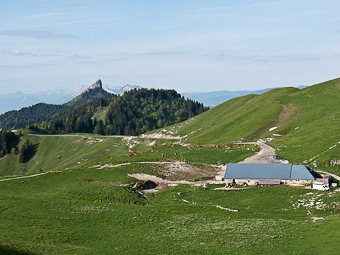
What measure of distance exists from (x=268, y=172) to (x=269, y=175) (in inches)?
53.4

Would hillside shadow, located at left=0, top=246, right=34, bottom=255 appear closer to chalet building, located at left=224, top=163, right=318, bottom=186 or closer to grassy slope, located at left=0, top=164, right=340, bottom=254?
grassy slope, located at left=0, top=164, right=340, bottom=254

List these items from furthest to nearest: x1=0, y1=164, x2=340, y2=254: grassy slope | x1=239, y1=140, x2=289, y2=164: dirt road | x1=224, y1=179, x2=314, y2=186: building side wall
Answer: x1=239, y1=140, x2=289, y2=164: dirt road → x1=224, y1=179, x2=314, y2=186: building side wall → x1=0, y1=164, x2=340, y2=254: grassy slope

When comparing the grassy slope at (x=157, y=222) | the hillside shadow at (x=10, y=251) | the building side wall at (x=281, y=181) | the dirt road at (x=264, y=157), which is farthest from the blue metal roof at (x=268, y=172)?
the hillside shadow at (x=10, y=251)

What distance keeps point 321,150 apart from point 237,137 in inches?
1911

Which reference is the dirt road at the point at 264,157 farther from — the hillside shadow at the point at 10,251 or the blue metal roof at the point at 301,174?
the hillside shadow at the point at 10,251

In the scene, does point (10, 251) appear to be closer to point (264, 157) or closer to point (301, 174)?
point (301, 174)

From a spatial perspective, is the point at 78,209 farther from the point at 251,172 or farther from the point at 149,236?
the point at 251,172

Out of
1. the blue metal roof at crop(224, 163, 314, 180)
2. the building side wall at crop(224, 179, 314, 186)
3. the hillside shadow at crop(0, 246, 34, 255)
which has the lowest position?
the hillside shadow at crop(0, 246, 34, 255)

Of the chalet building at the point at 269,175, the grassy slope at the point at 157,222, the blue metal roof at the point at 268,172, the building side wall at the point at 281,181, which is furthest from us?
the blue metal roof at the point at 268,172

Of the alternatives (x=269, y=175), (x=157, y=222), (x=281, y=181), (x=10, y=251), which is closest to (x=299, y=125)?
(x=269, y=175)

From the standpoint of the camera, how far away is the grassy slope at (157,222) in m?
42.1

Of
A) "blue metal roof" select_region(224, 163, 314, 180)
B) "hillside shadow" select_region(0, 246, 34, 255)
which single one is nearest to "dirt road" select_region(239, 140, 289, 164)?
"blue metal roof" select_region(224, 163, 314, 180)

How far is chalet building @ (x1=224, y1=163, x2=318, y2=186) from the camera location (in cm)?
7769

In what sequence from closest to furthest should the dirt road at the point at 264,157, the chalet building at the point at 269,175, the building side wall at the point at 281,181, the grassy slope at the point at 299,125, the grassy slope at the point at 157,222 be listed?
the grassy slope at the point at 157,222 < the building side wall at the point at 281,181 < the chalet building at the point at 269,175 < the dirt road at the point at 264,157 < the grassy slope at the point at 299,125
